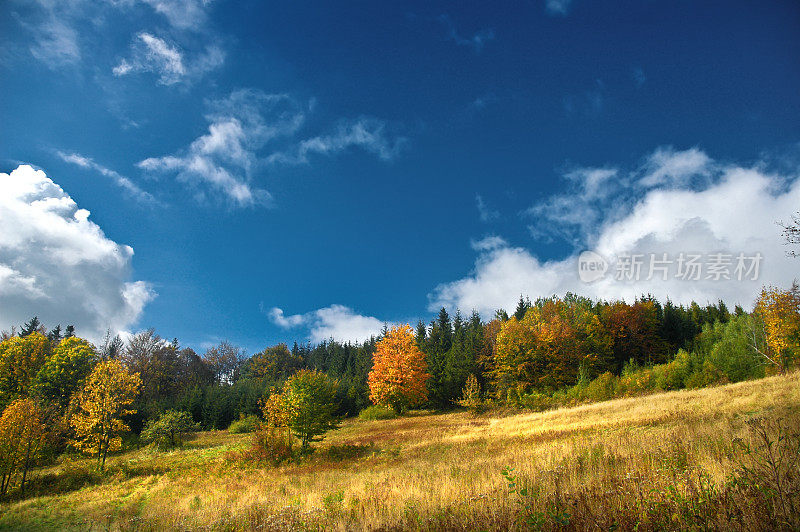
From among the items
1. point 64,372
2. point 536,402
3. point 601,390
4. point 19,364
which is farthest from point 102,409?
point 601,390

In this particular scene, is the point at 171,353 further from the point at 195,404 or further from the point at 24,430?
the point at 24,430

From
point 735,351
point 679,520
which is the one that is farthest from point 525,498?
point 735,351

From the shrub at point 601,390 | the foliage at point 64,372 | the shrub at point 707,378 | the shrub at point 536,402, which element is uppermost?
the foliage at point 64,372

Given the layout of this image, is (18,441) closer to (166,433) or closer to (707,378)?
(166,433)

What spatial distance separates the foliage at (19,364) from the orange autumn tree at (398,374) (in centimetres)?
4744

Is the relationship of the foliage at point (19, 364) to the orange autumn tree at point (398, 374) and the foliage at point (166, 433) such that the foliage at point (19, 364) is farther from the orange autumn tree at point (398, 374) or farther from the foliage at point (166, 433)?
the orange autumn tree at point (398, 374)

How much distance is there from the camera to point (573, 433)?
60.0 feet

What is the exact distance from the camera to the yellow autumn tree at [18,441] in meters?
24.4

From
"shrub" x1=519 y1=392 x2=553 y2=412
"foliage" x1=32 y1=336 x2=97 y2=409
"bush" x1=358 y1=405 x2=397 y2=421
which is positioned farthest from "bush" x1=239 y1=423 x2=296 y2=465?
"foliage" x1=32 y1=336 x2=97 y2=409

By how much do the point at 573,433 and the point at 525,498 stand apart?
43.2 feet

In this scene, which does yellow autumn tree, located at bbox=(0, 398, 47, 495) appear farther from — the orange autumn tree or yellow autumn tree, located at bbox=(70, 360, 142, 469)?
the orange autumn tree

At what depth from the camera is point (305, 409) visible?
89.4 feet

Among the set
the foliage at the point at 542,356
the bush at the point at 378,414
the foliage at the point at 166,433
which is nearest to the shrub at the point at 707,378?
the foliage at the point at 542,356

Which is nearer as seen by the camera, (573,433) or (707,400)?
(573,433)
